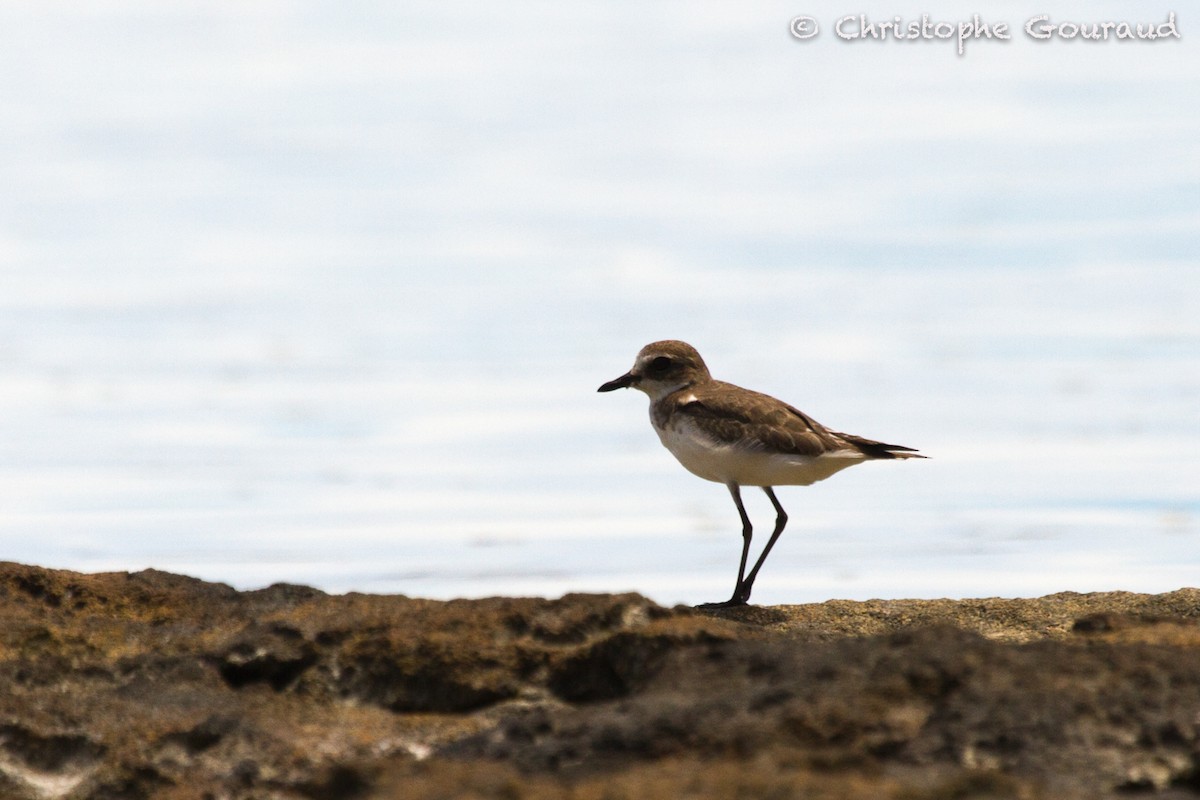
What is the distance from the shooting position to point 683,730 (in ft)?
13.0

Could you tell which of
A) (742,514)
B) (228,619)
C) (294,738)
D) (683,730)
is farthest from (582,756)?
(742,514)

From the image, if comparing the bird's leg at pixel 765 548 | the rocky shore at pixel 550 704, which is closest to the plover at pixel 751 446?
the bird's leg at pixel 765 548

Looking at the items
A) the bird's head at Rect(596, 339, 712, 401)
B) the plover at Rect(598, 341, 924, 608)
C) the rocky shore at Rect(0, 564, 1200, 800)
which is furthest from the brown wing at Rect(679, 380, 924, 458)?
the rocky shore at Rect(0, 564, 1200, 800)

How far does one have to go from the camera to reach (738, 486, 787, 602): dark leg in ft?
33.7

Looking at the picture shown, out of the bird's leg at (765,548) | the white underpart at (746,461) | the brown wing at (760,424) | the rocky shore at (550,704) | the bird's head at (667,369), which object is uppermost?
the bird's head at (667,369)

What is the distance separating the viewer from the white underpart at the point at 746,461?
10.3m

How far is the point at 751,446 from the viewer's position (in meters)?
10.3

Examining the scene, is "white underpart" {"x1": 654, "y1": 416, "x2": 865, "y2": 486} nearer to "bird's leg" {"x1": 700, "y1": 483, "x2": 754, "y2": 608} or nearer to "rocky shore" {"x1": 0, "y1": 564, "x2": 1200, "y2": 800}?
"bird's leg" {"x1": 700, "y1": 483, "x2": 754, "y2": 608}

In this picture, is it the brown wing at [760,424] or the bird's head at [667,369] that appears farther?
the bird's head at [667,369]

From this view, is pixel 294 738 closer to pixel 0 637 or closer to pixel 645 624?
pixel 645 624

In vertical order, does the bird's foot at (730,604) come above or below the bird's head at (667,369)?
below

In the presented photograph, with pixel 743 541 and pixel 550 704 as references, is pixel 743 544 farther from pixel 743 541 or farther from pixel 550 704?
pixel 550 704

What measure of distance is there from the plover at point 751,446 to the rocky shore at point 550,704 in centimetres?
427

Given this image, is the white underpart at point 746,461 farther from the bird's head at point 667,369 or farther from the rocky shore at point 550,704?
the rocky shore at point 550,704
